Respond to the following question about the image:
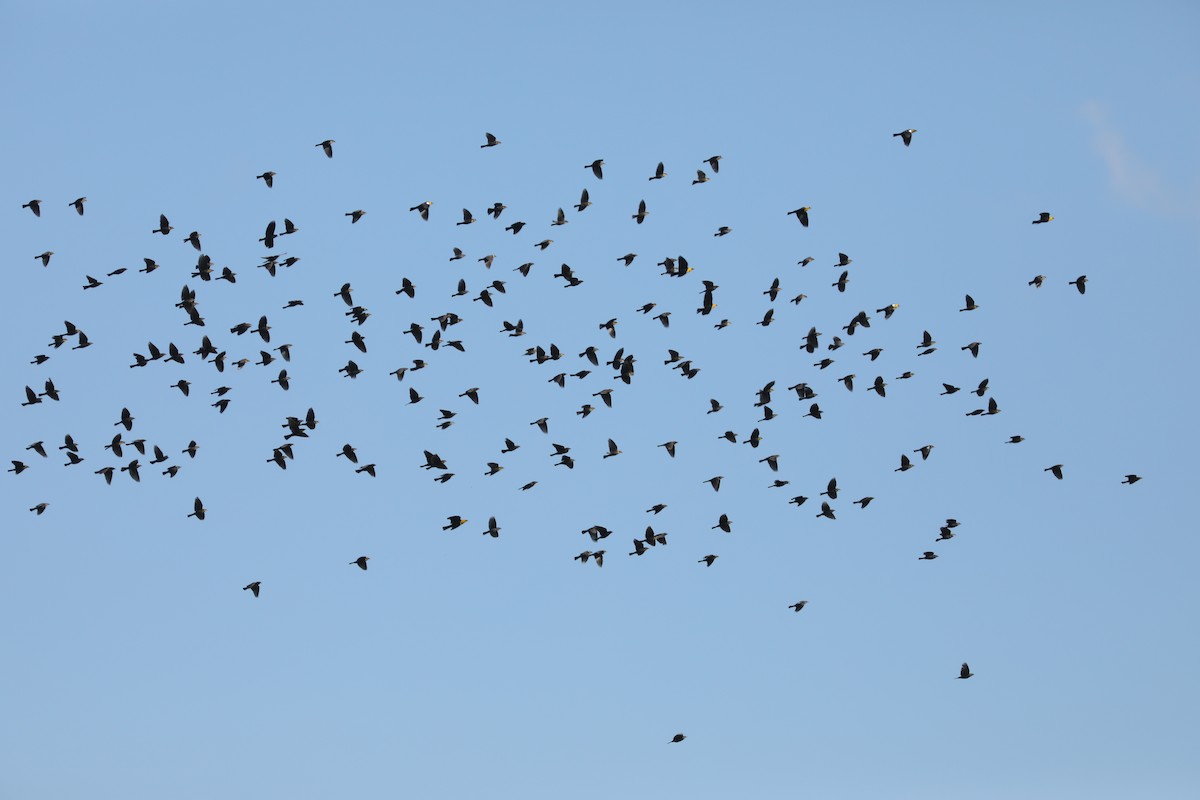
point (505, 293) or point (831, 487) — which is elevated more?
point (505, 293)

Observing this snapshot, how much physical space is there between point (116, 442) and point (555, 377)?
67.6 ft

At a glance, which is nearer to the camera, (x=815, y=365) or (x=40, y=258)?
(x=40, y=258)

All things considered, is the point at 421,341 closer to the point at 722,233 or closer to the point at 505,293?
the point at 505,293

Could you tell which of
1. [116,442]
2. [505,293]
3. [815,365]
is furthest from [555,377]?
[116,442]

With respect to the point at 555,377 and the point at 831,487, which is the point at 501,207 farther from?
the point at 831,487

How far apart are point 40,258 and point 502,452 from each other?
23810 millimetres

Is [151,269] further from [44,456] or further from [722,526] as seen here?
[722,526]

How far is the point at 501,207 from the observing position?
115 meters

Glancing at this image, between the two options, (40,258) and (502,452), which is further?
(502,452)

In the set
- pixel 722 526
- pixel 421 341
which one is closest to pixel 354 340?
pixel 421 341

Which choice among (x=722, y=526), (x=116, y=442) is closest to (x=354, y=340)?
(x=116, y=442)

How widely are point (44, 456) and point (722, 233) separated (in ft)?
108

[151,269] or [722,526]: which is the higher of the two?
[151,269]

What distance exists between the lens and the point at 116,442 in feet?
382
